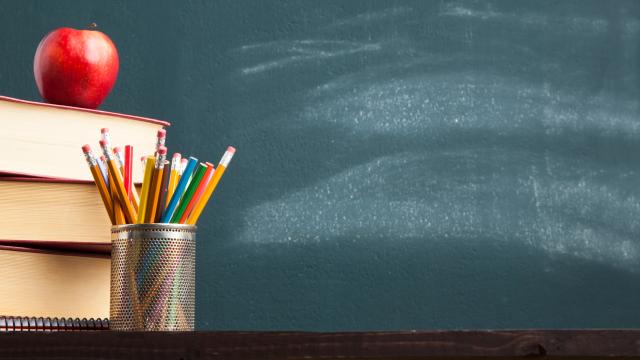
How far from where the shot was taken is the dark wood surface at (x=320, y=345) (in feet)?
1.85

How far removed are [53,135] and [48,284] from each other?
5.0 inches

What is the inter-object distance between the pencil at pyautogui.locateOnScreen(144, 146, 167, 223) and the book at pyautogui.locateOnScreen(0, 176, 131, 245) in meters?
0.06

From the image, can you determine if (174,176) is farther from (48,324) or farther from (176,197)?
(48,324)

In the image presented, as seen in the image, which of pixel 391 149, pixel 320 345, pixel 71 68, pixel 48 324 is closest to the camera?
pixel 320 345

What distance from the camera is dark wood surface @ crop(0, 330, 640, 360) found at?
564 millimetres

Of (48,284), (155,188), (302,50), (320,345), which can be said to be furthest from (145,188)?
(302,50)

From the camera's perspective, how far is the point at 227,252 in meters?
1.18

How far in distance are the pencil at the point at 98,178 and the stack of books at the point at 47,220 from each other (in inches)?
1.1

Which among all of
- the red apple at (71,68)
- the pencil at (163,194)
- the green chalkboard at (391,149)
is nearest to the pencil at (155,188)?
the pencil at (163,194)

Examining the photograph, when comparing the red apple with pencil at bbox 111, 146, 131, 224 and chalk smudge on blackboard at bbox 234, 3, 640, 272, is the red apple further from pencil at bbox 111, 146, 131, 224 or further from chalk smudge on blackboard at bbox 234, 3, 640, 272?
chalk smudge on blackboard at bbox 234, 3, 640, 272

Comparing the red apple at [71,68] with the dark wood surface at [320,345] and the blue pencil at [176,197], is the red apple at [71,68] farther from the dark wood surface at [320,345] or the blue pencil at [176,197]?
the dark wood surface at [320,345]

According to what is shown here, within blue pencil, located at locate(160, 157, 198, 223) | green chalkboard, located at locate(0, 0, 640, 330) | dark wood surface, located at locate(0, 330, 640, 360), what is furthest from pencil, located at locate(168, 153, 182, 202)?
green chalkboard, located at locate(0, 0, 640, 330)

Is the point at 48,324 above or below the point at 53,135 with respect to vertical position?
below

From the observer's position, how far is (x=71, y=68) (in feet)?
2.78
